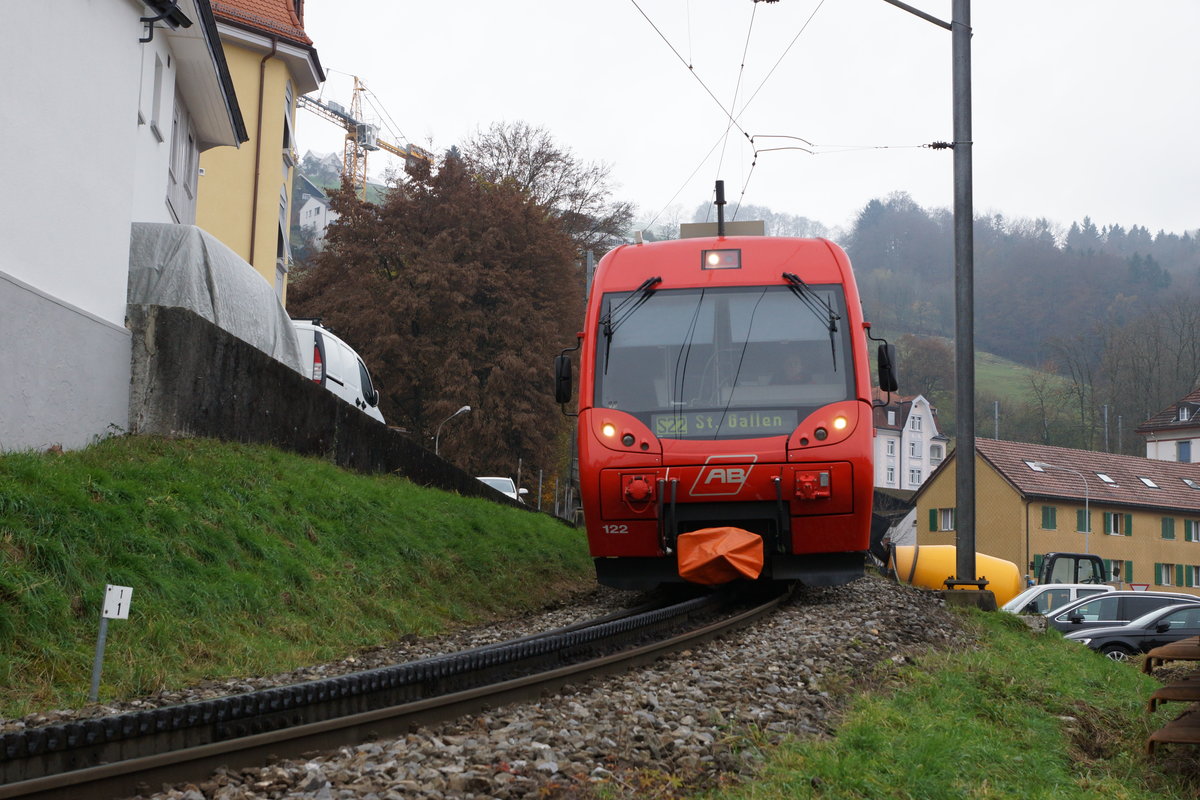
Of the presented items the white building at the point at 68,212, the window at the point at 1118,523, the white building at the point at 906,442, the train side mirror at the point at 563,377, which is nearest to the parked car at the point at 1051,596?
the train side mirror at the point at 563,377

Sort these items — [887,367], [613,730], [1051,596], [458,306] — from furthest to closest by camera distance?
[458,306]
[1051,596]
[887,367]
[613,730]

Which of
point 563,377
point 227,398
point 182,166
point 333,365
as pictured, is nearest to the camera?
point 563,377

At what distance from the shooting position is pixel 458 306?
3441 centimetres

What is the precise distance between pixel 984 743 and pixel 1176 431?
256 feet

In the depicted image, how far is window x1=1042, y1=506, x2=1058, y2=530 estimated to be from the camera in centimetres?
5569

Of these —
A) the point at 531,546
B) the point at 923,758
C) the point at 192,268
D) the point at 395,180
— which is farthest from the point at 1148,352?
the point at 923,758

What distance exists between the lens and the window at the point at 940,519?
60956mm

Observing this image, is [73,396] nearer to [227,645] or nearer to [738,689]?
[227,645]

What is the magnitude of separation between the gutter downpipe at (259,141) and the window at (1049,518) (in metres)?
40.3

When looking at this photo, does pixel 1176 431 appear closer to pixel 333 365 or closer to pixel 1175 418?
pixel 1175 418

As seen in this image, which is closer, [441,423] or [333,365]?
[333,365]

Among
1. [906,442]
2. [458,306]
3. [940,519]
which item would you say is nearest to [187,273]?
[458,306]

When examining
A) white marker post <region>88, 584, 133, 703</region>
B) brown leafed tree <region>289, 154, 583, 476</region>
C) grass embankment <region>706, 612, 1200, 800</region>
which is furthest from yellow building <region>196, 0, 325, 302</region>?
grass embankment <region>706, 612, 1200, 800</region>

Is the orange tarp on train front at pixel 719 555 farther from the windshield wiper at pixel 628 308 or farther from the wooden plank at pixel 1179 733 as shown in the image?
the wooden plank at pixel 1179 733
